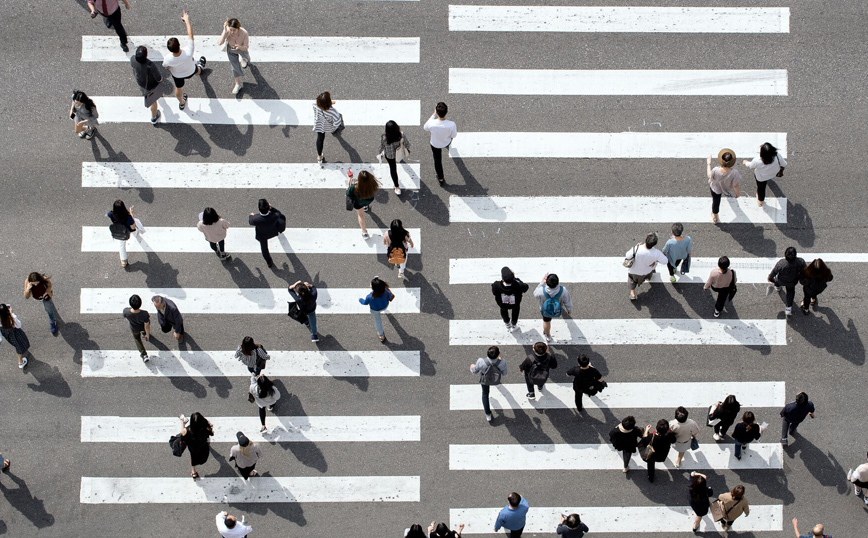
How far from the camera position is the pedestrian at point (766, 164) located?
60.0 feet

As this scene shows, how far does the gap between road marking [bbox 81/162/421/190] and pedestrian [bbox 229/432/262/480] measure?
193 inches

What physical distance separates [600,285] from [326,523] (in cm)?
629

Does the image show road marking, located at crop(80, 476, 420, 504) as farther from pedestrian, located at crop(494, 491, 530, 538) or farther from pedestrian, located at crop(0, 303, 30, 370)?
pedestrian, located at crop(0, 303, 30, 370)

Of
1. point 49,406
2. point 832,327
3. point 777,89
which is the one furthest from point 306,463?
point 777,89

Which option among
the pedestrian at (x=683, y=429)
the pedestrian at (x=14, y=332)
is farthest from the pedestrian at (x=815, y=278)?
the pedestrian at (x=14, y=332)

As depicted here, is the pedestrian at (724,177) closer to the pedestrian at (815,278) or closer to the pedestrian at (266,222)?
the pedestrian at (815,278)

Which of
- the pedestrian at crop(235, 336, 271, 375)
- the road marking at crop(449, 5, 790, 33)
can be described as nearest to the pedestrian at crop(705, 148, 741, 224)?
the road marking at crop(449, 5, 790, 33)

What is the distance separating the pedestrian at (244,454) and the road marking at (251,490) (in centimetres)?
54

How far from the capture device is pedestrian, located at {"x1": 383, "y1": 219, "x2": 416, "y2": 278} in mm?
→ 17562

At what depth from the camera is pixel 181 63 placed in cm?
1928

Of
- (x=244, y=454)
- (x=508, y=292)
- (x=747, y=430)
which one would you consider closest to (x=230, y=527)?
(x=244, y=454)

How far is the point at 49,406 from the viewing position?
18016 mm

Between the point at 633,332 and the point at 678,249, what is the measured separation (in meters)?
1.67

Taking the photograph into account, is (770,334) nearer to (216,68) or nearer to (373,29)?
(373,29)
